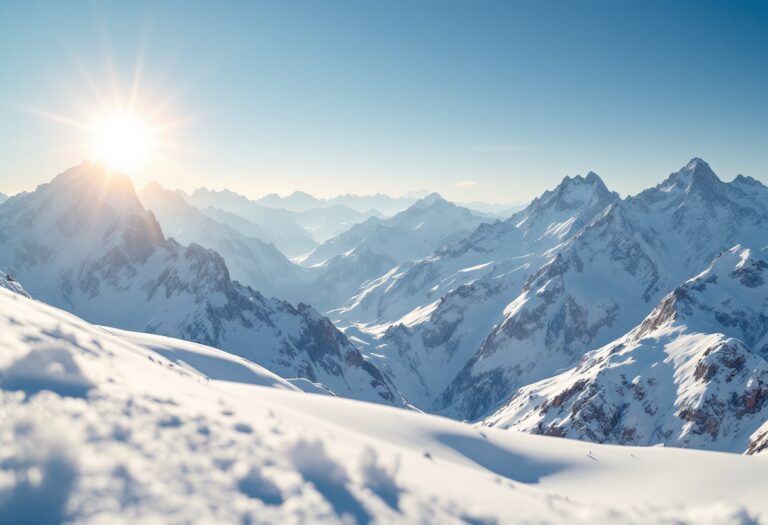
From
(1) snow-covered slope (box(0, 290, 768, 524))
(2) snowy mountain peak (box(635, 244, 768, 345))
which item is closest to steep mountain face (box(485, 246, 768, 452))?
(2) snowy mountain peak (box(635, 244, 768, 345))

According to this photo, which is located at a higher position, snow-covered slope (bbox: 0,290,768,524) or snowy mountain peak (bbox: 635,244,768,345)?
snowy mountain peak (bbox: 635,244,768,345)

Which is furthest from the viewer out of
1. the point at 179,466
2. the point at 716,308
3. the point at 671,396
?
the point at 716,308

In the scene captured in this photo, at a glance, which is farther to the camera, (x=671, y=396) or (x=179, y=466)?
(x=671, y=396)

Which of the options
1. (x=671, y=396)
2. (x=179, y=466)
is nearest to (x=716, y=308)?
(x=671, y=396)

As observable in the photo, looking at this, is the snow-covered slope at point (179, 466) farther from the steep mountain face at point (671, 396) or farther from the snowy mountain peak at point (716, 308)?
the snowy mountain peak at point (716, 308)

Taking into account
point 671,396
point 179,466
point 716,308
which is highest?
point 716,308

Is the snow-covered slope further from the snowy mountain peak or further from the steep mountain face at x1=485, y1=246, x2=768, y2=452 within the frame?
the snowy mountain peak

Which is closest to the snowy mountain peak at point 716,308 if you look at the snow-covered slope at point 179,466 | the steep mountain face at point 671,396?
the steep mountain face at point 671,396

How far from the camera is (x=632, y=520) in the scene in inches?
304

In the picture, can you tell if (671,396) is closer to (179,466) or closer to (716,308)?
(716,308)

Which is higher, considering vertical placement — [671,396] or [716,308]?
[716,308]

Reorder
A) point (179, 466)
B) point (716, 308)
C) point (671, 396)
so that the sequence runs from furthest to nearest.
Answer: point (716, 308) < point (671, 396) < point (179, 466)

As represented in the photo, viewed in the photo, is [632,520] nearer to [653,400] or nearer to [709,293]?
[653,400]

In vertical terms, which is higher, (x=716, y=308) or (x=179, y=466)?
(x=716, y=308)
